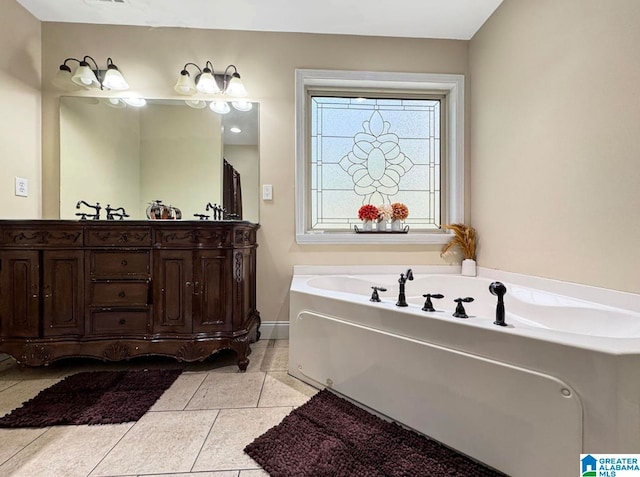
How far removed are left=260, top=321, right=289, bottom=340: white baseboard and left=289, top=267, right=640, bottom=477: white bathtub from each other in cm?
62

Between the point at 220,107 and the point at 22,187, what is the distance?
1.49 meters

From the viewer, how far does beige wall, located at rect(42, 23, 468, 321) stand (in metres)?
2.28

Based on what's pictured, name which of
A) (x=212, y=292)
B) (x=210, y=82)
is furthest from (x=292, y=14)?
(x=212, y=292)

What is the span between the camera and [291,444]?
1.22m

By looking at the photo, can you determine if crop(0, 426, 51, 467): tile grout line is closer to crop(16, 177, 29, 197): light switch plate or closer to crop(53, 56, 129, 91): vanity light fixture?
crop(16, 177, 29, 197): light switch plate

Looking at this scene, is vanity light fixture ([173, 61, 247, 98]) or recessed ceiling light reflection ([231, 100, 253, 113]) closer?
vanity light fixture ([173, 61, 247, 98])

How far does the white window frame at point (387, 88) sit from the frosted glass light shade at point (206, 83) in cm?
64

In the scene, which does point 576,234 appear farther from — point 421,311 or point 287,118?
point 287,118

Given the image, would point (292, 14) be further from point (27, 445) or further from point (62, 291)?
point (27, 445)

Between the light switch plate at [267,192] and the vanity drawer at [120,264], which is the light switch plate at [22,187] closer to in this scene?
the vanity drawer at [120,264]

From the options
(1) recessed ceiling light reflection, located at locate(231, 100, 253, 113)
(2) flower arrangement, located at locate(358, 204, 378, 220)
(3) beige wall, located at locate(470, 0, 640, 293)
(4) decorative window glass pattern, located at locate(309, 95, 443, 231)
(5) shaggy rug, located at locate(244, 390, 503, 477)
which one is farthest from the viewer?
(4) decorative window glass pattern, located at locate(309, 95, 443, 231)

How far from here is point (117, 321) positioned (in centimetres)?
181

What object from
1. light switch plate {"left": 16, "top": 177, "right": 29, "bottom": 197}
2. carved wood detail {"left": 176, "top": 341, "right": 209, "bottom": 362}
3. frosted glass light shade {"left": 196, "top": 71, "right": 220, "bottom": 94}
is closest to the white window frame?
frosted glass light shade {"left": 196, "top": 71, "right": 220, "bottom": 94}

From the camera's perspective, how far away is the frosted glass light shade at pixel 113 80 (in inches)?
86.9
